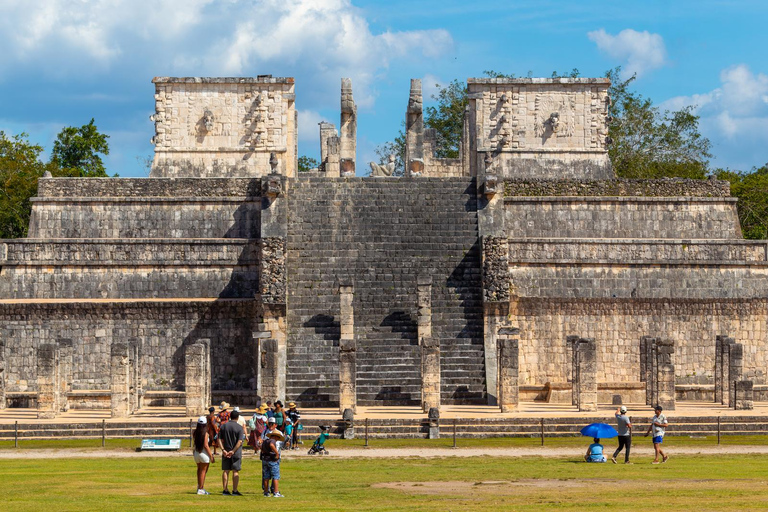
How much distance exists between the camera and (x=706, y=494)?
20578 mm

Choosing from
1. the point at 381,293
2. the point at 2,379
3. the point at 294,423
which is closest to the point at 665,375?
the point at 381,293

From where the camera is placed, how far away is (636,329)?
37.7 meters

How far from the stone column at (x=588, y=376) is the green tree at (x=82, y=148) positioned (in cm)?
3408

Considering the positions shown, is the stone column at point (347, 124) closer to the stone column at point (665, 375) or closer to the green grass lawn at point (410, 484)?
the stone column at point (665, 375)

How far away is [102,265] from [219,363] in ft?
14.5

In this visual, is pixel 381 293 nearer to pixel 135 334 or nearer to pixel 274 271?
pixel 274 271

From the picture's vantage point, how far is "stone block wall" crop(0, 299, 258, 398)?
37031mm

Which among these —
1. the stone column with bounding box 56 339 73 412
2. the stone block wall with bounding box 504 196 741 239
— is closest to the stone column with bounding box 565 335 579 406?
the stone block wall with bounding box 504 196 741 239

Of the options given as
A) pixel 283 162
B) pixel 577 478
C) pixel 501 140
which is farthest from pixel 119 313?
pixel 577 478

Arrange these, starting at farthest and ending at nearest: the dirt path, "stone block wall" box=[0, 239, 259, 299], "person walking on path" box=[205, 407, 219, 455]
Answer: "stone block wall" box=[0, 239, 259, 299], the dirt path, "person walking on path" box=[205, 407, 219, 455]

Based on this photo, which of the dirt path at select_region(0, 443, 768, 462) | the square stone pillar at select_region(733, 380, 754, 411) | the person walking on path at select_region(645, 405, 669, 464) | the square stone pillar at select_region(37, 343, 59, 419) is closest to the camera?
the person walking on path at select_region(645, 405, 669, 464)

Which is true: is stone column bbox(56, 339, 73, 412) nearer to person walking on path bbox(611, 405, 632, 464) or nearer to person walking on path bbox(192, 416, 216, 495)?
person walking on path bbox(192, 416, 216, 495)

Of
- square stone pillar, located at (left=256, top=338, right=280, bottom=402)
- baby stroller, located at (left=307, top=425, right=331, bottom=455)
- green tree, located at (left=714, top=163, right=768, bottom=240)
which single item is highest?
green tree, located at (left=714, top=163, right=768, bottom=240)

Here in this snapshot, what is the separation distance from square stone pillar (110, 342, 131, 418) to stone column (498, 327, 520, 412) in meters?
8.96
